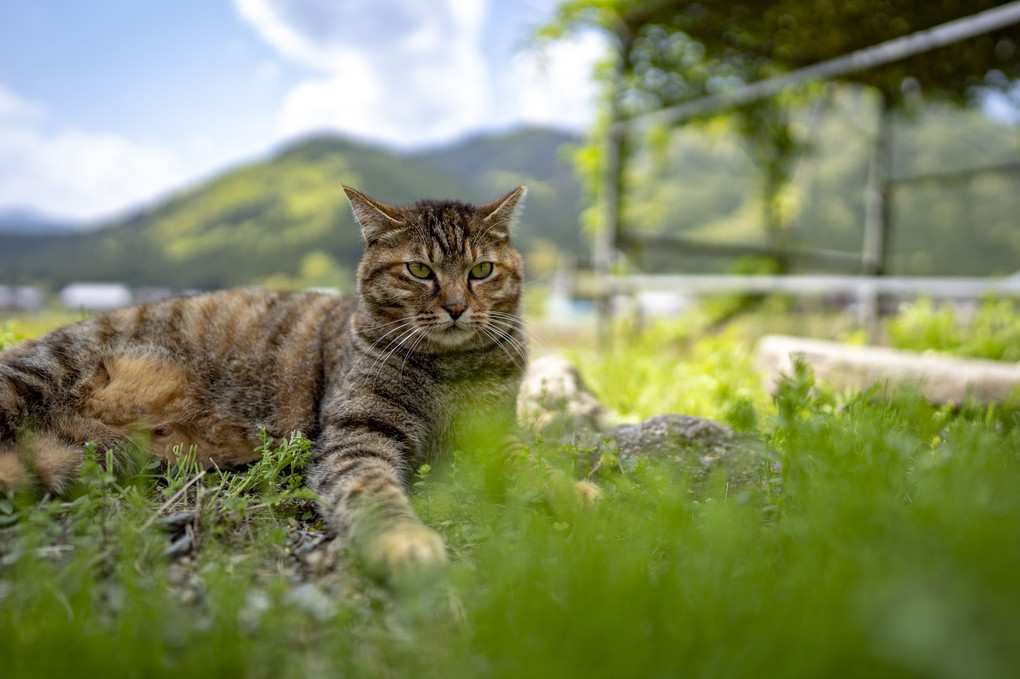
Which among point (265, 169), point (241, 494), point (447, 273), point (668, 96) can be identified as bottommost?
point (241, 494)

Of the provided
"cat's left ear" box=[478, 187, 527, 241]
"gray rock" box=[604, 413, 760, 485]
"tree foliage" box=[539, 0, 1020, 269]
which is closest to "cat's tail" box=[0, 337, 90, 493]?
"cat's left ear" box=[478, 187, 527, 241]

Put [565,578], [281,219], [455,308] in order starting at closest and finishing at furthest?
[565,578], [455,308], [281,219]

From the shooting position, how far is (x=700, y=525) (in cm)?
156

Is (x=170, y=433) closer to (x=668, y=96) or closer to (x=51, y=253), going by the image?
(x=668, y=96)

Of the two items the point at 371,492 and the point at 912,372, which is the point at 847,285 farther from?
the point at 371,492

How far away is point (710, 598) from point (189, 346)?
91.0 inches

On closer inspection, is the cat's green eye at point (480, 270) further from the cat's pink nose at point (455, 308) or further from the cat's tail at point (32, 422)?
the cat's tail at point (32, 422)

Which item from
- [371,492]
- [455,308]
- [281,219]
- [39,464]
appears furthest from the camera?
[281,219]

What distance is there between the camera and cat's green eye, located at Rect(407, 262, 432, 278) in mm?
2512

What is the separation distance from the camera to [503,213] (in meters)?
2.74

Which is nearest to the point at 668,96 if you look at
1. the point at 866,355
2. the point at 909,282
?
the point at 909,282

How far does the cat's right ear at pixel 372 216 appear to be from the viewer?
101 inches

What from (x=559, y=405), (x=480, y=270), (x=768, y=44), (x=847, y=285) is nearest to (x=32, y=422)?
(x=480, y=270)

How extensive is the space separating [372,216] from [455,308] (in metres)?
0.62
